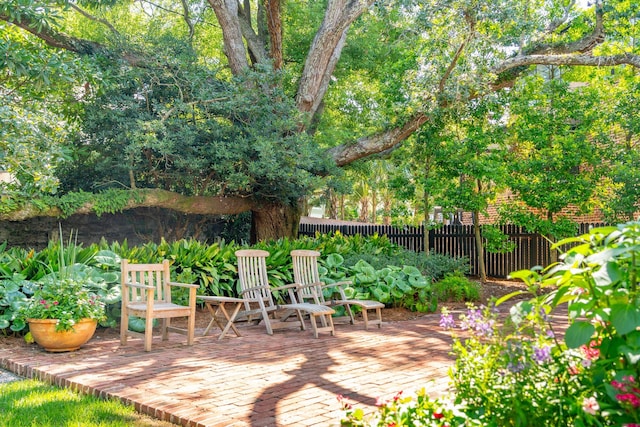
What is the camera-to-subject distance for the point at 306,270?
28.5 feet

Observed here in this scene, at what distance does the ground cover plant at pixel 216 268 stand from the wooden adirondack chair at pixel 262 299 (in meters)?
0.90

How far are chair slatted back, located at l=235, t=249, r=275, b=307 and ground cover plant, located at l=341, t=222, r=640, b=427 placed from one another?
17.7ft

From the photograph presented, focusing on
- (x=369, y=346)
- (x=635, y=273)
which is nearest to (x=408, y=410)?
(x=635, y=273)

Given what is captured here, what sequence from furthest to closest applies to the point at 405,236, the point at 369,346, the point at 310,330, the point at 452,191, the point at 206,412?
the point at 405,236 < the point at 452,191 < the point at 310,330 < the point at 369,346 < the point at 206,412

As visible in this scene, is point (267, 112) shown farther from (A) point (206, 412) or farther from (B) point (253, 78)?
(A) point (206, 412)

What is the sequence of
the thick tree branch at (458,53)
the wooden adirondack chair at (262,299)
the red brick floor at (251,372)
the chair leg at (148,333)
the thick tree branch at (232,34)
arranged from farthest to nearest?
1. the thick tree branch at (232,34)
2. the thick tree branch at (458,53)
3. the wooden adirondack chair at (262,299)
4. the chair leg at (148,333)
5. the red brick floor at (251,372)

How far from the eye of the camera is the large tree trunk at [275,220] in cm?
1345

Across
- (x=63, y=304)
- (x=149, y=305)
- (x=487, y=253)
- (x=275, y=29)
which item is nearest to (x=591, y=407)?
(x=149, y=305)

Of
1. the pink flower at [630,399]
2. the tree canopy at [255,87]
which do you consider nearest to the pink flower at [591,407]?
the pink flower at [630,399]

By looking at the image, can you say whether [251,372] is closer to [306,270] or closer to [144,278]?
[144,278]

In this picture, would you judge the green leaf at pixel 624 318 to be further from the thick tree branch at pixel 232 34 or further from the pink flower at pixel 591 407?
the thick tree branch at pixel 232 34

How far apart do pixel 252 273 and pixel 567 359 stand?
6.09 metres

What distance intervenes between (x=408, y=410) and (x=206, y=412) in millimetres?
1779

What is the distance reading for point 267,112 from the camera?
1183cm
